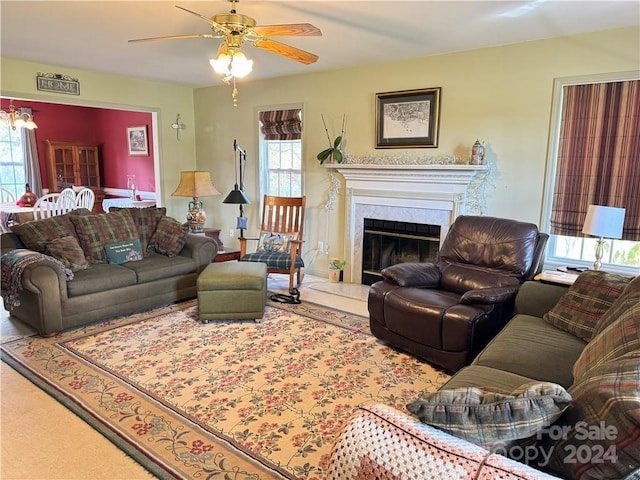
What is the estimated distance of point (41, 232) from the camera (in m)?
3.86

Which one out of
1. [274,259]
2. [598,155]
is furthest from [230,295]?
[598,155]

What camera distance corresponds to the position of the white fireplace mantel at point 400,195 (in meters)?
4.32

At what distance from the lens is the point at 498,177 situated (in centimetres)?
410

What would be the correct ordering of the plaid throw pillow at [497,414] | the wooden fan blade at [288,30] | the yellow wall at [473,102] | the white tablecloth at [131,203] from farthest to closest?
1. the white tablecloth at [131,203]
2. the yellow wall at [473,102]
3. the wooden fan blade at [288,30]
4. the plaid throw pillow at [497,414]

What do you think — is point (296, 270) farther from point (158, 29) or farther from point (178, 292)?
point (158, 29)

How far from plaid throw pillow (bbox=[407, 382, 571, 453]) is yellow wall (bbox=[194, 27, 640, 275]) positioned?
10.1 feet

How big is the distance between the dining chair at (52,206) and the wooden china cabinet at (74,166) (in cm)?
216

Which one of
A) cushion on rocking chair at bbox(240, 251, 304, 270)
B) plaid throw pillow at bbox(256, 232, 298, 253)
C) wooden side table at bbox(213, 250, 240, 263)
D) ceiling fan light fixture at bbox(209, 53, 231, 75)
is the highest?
ceiling fan light fixture at bbox(209, 53, 231, 75)

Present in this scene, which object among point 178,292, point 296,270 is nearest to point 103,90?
point 178,292

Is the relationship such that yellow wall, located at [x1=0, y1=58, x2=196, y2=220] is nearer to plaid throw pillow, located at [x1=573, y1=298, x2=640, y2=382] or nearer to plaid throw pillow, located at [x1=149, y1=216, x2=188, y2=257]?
plaid throw pillow, located at [x1=149, y1=216, x2=188, y2=257]

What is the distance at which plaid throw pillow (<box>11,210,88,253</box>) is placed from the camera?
380 centimetres

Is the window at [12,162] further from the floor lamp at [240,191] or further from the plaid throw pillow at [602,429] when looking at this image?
the plaid throw pillow at [602,429]

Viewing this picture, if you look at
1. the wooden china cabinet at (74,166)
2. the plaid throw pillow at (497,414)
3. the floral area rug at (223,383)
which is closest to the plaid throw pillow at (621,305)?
the plaid throw pillow at (497,414)

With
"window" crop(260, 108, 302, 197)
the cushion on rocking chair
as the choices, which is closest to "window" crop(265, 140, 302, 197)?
"window" crop(260, 108, 302, 197)
